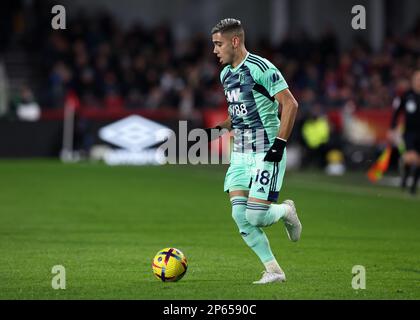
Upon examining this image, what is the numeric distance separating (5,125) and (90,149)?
260cm

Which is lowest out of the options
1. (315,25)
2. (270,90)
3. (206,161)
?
(206,161)

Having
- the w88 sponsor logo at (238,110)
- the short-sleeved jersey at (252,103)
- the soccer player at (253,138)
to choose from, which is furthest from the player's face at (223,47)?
the w88 sponsor logo at (238,110)

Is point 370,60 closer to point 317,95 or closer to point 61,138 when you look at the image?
point 317,95

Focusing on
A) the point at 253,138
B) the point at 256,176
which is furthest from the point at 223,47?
the point at 256,176

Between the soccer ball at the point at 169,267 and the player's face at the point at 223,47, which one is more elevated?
the player's face at the point at 223,47

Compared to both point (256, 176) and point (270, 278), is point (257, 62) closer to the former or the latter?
point (256, 176)

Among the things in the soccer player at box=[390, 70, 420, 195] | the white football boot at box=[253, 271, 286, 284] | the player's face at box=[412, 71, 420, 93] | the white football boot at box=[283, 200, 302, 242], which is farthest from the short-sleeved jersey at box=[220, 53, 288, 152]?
the soccer player at box=[390, 70, 420, 195]

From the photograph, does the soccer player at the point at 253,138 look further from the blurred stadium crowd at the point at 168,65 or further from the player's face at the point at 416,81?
the blurred stadium crowd at the point at 168,65

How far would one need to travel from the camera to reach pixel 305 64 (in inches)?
1325

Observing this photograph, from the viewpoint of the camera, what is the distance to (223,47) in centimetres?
883

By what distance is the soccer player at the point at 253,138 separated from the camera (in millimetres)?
8734

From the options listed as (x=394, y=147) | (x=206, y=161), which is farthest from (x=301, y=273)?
(x=206, y=161)

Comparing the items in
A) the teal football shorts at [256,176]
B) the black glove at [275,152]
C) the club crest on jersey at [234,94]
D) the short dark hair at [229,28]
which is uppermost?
the short dark hair at [229,28]

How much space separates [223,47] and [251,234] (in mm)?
1655
